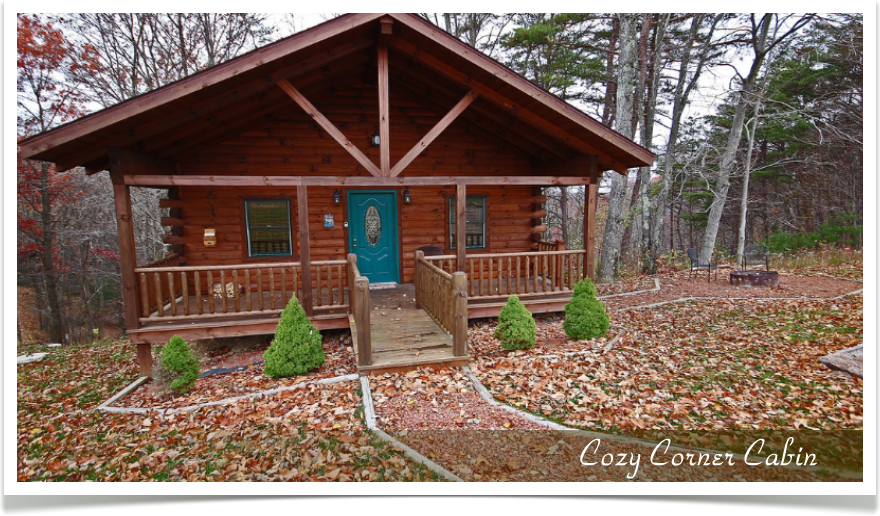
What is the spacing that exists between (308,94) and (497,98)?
4.19 meters

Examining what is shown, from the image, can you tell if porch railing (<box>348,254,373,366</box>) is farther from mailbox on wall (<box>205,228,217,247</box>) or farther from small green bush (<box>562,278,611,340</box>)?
mailbox on wall (<box>205,228,217,247</box>)

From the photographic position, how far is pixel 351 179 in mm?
6867

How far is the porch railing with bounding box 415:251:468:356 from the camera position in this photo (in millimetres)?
5449

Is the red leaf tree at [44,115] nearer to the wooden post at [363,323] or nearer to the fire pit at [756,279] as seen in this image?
the wooden post at [363,323]

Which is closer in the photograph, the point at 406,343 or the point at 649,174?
the point at 406,343

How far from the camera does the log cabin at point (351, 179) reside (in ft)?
19.8

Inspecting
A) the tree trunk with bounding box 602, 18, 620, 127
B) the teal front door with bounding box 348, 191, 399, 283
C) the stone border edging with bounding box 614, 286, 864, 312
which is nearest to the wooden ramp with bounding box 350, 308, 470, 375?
the teal front door with bounding box 348, 191, 399, 283

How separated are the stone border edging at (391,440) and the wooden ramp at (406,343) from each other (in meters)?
0.50

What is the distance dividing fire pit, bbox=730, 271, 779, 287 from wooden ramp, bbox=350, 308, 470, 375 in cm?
881


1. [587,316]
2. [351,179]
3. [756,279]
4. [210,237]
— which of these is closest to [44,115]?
[210,237]

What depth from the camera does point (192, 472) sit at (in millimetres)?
3738

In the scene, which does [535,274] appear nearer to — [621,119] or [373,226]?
[373,226]
